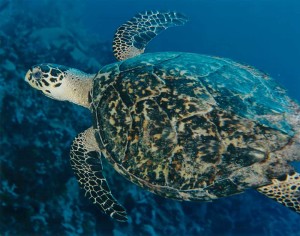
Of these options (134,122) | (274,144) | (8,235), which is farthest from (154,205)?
→ (274,144)

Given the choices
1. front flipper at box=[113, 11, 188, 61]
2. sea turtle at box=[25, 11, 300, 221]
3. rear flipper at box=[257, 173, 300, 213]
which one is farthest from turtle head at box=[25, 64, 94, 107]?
rear flipper at box=[257, 173, 300, 213]

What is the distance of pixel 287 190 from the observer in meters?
2.24

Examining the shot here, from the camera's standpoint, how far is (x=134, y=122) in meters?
2.36

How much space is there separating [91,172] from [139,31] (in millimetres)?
2199

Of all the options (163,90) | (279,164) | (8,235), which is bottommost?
(8,235)

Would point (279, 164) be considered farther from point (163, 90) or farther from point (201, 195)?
point (163, 90)

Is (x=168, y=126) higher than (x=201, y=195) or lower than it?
higher

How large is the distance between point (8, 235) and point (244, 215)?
15.0 feet

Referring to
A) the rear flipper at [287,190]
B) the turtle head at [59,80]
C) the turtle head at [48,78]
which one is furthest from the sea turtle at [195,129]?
the turtle head at [48,78]

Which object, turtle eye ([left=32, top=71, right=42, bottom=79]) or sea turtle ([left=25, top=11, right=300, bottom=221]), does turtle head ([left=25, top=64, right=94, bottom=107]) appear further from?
sea turtle ([left=25, top=11, right=300, bottom=221])

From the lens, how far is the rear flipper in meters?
2.21

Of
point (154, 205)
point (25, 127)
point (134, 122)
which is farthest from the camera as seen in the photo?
point (154, 205)

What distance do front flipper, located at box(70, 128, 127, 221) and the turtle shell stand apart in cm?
36

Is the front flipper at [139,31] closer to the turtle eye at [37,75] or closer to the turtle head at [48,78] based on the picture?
the turtle head at [48,78]
